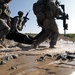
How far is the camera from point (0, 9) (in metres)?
9.04

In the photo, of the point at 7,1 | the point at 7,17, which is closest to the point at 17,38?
the point at 7,17

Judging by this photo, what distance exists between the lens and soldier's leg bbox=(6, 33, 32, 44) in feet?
35.3

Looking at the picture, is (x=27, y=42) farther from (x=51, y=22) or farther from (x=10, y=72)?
(x=10, y=72)

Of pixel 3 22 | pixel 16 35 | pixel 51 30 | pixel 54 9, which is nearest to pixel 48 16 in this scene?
pixel 54 9

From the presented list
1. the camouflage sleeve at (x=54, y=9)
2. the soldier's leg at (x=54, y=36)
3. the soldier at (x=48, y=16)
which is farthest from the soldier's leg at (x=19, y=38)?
the camouflage sleeve at (x=54, y=9)

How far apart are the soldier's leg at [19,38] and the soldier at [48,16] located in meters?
1.08

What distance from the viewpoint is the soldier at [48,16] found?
360 inches

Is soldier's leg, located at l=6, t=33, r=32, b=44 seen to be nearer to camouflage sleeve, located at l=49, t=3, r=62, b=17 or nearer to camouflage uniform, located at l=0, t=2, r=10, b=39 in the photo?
camouflage uniform, located at l=0, t=2, r=10, b=39

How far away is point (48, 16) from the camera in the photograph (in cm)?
928

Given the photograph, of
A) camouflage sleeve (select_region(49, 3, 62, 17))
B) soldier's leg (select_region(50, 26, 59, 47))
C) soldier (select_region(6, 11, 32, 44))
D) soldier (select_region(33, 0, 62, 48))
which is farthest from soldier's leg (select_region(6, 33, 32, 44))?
camouflage sleeve (select_region(49, 3, 62, 17))

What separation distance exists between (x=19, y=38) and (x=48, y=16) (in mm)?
2109

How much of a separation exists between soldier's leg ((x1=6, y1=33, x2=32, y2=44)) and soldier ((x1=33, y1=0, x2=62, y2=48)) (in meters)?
1.08

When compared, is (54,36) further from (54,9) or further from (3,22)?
(3,22)

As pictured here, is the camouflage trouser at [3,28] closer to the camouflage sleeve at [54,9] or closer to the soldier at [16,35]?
the soldier at [16,35]
